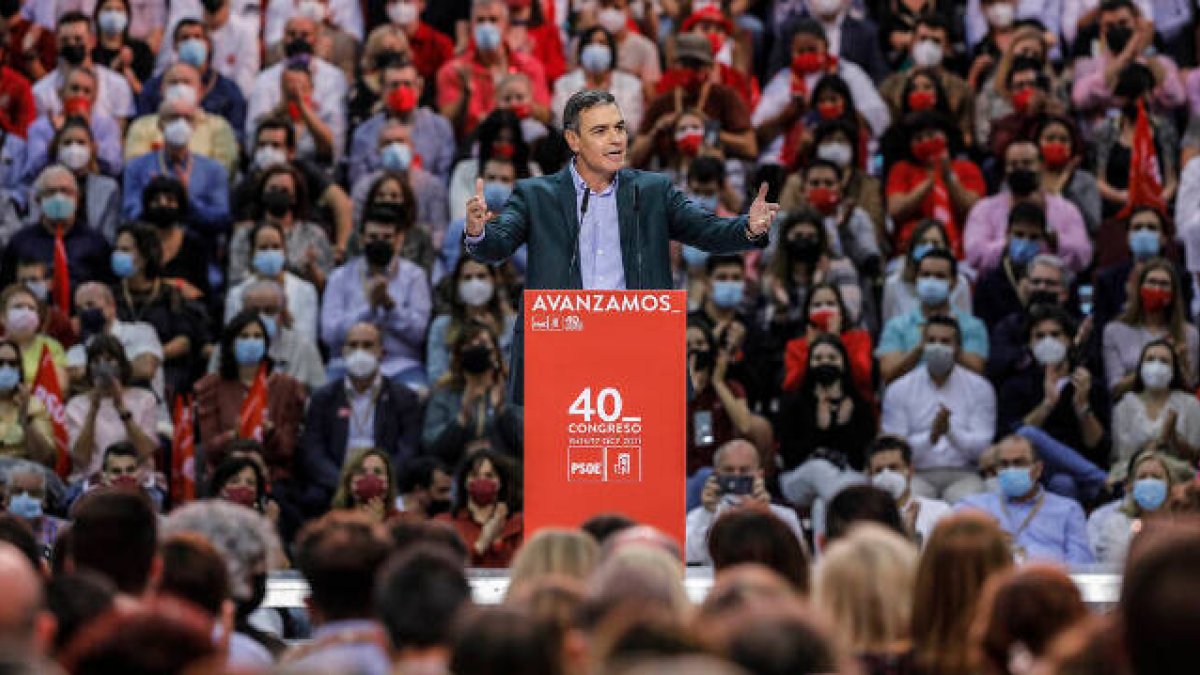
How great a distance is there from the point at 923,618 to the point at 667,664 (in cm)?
Answer: 174

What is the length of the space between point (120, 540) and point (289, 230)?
7.52 meters

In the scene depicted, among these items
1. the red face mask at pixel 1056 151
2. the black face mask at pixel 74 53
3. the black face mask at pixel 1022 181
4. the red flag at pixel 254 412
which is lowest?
the red flag at pixel 254 412

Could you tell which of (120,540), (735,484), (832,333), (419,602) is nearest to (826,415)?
(832,333)

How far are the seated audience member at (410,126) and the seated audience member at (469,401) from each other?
2386mm

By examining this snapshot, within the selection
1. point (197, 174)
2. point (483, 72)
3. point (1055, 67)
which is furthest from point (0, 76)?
point (1055, 67)

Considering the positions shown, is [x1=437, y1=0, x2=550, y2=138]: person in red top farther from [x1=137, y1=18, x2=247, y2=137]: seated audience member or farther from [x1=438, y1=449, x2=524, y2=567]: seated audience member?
[x1=438, y1=449, x2=524, y2=567]: seated audience member

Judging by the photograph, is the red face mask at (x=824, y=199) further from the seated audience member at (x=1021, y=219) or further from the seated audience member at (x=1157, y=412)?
the seated audience member at (x=1157, y=412)

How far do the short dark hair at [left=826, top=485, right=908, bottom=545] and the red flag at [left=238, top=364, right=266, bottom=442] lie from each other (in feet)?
17.7

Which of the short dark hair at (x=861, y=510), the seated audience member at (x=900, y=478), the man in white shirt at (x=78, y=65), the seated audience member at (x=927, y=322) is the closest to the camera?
the short dark hair at (x=861, y=510)

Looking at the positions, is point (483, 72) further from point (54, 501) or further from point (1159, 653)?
point (1159, 653)

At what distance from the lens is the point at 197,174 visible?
13398mm

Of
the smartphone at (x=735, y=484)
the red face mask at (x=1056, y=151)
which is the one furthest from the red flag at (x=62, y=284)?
the red face mask at (x=1056, y=151)

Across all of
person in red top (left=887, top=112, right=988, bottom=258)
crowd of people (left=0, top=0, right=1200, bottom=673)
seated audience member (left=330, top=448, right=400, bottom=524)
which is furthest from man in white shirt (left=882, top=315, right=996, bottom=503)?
seated audience member (left=330, top=448, right=400, bottom=524)

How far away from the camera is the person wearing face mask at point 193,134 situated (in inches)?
542
